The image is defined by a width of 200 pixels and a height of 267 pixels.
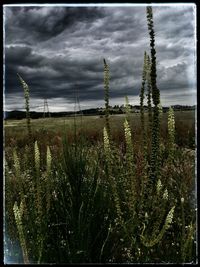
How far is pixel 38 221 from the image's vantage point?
4594 mm

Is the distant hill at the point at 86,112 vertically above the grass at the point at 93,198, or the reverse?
the distant hill at the point at 86,112

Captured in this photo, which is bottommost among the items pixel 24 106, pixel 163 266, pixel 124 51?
pixel 163 266

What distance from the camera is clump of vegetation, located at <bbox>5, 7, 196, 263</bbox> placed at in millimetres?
4488

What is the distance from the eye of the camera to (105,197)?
465 centimetres

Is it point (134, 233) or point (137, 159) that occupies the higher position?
point (137, 159)

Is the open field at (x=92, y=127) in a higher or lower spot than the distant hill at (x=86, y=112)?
lower

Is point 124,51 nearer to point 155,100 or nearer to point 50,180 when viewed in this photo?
point 155,100

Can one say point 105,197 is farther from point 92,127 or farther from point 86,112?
point 86,112

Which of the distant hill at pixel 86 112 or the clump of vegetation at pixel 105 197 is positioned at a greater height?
the distant hill at pixel 86 112

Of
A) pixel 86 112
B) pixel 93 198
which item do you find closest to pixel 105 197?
pixel 93 198

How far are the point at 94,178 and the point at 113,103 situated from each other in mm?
587

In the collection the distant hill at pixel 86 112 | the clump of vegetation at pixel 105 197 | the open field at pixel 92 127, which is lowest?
the clump of vegetation at pixel 105 197

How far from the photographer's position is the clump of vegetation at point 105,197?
14.7 ft

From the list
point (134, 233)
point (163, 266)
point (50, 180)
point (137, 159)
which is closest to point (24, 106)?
point (50, 180)
